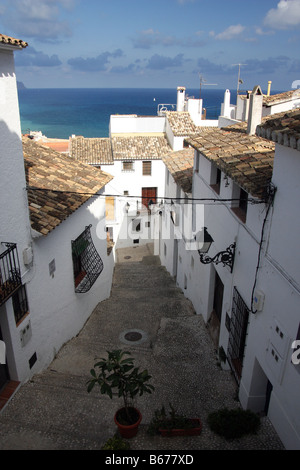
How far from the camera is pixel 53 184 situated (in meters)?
13.1

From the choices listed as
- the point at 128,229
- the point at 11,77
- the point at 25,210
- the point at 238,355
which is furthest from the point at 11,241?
the point at 128,229

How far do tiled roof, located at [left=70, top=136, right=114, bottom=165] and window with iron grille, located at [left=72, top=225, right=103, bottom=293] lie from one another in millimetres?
17878

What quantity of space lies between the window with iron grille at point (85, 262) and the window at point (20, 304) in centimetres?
359

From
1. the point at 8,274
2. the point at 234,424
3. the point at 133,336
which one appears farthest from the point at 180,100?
the point at 234,424

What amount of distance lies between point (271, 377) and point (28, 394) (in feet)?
19.3

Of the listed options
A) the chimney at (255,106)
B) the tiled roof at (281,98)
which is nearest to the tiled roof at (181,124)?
the tiled roof at (281,98)

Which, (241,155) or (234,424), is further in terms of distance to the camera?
(241,155)

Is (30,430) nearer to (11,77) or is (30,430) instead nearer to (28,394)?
(28,394)

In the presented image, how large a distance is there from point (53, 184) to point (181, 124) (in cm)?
2327

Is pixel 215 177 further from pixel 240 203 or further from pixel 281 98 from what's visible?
pixel 281 98

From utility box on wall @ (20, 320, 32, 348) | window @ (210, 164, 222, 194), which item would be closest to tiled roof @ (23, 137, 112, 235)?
utility box on wall @ (20, 320, 32, 348)

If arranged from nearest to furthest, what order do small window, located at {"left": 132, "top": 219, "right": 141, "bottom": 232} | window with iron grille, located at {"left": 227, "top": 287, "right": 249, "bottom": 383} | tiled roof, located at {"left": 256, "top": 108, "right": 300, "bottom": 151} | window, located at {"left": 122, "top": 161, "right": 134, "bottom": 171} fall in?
tiled roof, located at {"left": 256, "top": 108, "right": 300, "bottom": 151}
window with iron grille, located at {"left": 227, "top": 287, "right": 249, "bottom": 383}
window, located at {"left": 122, "top": 161, "right": 134, "bottom": 171}
small window, located at {"left": 132, "top": 219, "right": 141, "bottom": 232}

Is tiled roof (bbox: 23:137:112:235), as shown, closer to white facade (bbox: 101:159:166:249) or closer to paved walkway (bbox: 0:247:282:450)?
paved walkway (bbox: 0:247:282:450)

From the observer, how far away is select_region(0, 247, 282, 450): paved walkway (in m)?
7.66
